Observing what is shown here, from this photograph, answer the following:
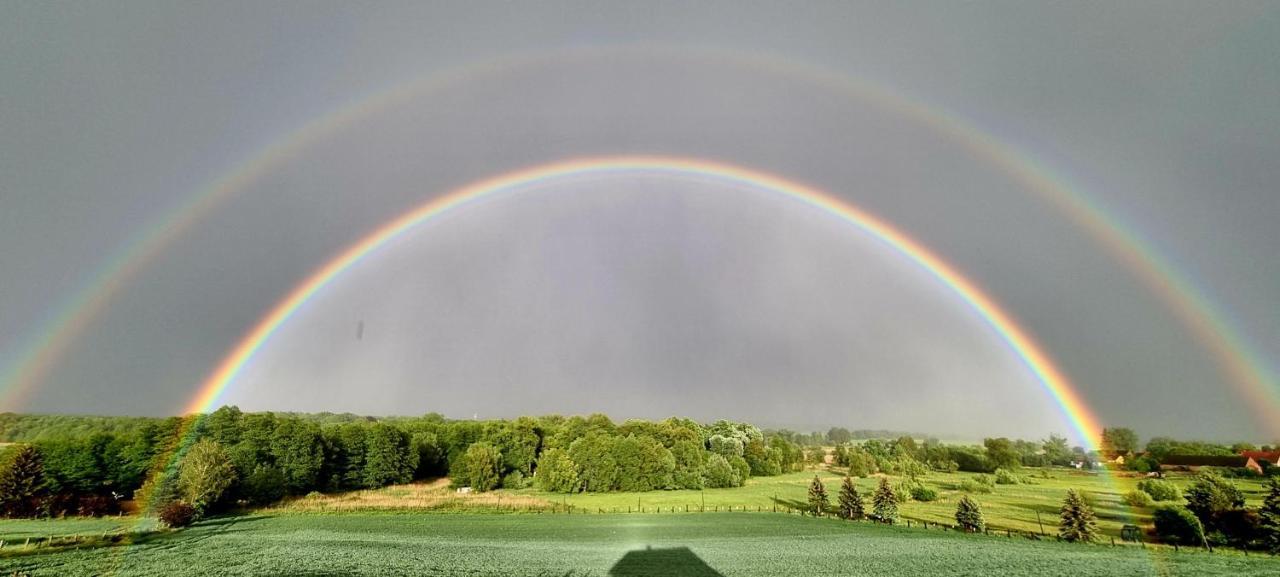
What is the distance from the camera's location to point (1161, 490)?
72625mm

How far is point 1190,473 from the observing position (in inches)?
3718

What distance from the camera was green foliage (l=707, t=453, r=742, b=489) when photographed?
349 ft

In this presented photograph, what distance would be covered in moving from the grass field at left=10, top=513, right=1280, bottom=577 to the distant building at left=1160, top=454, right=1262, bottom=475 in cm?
7821

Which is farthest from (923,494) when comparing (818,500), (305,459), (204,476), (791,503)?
(204,476)

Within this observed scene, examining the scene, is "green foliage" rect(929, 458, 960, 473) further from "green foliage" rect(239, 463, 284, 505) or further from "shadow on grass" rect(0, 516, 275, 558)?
"shadow on grass" rect(0, 516, 275, 558)

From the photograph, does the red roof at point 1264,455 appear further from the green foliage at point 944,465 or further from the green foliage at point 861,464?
the green foliage at point 861,464

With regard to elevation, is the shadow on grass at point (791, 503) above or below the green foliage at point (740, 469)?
below

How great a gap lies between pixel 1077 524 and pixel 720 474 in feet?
206

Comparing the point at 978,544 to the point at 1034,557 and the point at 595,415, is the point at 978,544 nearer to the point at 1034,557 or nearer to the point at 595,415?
the point at 1034,557

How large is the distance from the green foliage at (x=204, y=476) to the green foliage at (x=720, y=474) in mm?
70941

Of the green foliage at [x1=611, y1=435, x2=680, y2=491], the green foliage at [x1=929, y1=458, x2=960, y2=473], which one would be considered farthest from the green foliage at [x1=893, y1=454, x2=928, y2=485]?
the green foliage at [x1=611, y1=435, x2=680, y2=491]

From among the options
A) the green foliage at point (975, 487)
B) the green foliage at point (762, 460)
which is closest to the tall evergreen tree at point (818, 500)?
the green foliage at point (975, 487)

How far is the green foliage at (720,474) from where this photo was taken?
106 meters

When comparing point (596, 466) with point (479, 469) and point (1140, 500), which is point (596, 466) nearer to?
point (479, 469)
